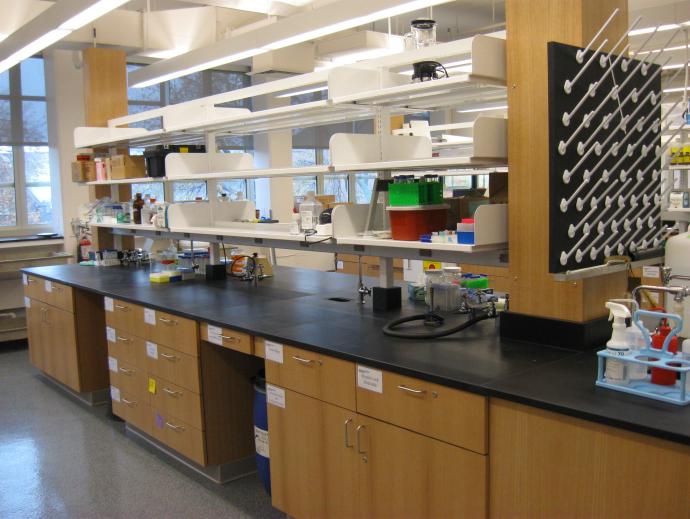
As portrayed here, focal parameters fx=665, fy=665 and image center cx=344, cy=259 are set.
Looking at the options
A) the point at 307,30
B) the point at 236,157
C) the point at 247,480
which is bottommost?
the point at 247,480

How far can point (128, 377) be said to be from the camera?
3771mm

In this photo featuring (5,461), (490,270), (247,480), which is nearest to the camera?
(247,480)

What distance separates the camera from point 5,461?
139 inches

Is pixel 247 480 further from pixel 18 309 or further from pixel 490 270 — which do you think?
pixel 18 309

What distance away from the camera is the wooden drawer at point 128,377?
3.62 metres

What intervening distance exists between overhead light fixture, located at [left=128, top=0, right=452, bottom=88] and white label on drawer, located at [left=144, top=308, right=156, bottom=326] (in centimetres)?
195

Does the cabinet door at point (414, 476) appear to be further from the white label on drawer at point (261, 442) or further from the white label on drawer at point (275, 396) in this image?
the white label on drawer at point (261, 442)

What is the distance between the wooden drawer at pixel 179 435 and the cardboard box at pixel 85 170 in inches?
98.9

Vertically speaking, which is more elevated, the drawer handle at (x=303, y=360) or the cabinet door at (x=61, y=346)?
the drawer handle at (x=303, y=360)

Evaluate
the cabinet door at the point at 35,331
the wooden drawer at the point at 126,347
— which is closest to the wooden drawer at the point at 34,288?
the cabinet door at the point at 35,331

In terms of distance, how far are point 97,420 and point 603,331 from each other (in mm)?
3166

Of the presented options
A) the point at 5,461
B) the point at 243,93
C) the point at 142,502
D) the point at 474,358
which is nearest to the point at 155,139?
the point at 243,93

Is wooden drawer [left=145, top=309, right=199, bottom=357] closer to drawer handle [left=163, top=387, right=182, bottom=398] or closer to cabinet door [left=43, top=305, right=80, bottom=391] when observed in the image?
drawer handle [left=163, top=387, right=182, bottom=398]

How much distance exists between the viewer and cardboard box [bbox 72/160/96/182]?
5.30m
